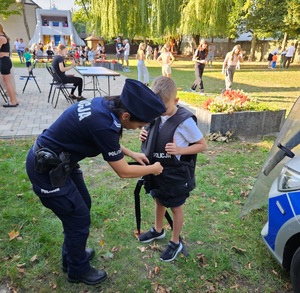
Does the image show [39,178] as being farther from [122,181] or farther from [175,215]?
[122,181]

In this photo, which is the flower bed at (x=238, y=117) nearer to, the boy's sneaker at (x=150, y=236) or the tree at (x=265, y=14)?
the boy's sneaker at (x=150, y=236)

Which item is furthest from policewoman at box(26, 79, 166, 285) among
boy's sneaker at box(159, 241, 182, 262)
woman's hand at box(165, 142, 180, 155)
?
boy's sneaker at box(159, 241, 182, 262)

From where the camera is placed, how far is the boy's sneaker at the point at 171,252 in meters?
2.57

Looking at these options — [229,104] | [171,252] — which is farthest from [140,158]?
[229,104]

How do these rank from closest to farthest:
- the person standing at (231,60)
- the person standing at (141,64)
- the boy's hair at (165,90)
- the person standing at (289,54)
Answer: the boy's hair at (165,90), the person standing at (231,60), the person standing at (141,64), the person standing at (289,54)

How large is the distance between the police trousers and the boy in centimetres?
61

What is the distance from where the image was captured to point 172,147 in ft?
6.87

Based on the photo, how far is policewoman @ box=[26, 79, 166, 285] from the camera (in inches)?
66.1

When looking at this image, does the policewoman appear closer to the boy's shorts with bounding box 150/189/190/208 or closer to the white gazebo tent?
the boy's shorts with bounding box 150/189/190/208

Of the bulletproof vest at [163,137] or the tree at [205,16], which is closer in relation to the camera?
the bulletproof vest at [163,137]

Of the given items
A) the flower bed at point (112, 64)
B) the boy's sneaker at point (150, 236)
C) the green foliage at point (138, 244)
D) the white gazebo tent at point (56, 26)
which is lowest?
the green foliage at point (138, 244)

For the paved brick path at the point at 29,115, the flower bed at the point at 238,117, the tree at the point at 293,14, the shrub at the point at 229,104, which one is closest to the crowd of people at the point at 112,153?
the flower bed at the point at 238,117

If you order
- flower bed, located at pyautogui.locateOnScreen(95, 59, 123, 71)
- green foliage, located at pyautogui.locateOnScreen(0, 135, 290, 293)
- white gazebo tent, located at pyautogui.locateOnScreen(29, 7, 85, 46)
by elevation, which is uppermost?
→ white gazebo tent, located at pyautogui.locateOnScreen(29, 7, 85, 46)

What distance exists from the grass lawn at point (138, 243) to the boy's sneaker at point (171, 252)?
2.3 inches
